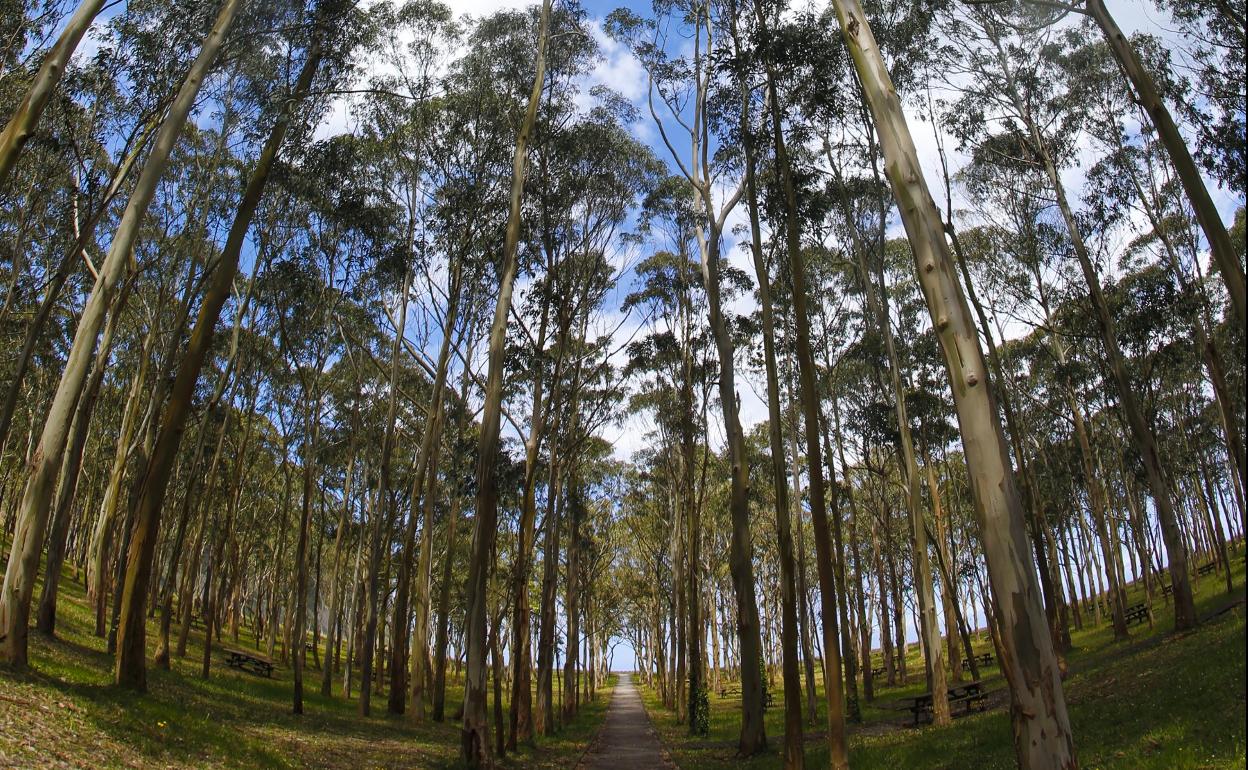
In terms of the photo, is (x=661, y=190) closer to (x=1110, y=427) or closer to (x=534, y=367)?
(x=534, y=367)

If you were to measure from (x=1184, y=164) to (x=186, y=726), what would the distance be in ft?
44.5

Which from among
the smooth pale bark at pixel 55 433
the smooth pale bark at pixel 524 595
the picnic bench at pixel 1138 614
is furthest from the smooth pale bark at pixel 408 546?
the picnic bench at pixel 1138 614

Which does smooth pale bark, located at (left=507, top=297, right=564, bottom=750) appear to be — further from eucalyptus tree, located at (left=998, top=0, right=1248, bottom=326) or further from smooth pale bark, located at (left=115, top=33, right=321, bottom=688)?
eucalyptus tree, located at (left=998, top=0, right=1248, bottom=326)

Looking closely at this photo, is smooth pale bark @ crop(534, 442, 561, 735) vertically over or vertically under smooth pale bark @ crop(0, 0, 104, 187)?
under

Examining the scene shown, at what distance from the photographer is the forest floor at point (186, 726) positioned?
254 inches

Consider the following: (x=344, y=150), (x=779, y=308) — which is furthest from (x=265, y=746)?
(x=779, y=308)

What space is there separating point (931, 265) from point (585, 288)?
1424 cm

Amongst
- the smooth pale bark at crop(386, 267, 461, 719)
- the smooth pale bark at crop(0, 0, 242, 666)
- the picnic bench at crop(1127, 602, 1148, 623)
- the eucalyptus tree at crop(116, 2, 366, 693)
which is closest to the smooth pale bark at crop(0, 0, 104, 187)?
the smooth pale bark at crop(0, 0, 242, 666)

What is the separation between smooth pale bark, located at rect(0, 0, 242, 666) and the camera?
315 inches

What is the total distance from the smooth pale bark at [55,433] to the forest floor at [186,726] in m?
0.67

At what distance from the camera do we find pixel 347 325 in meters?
21.4

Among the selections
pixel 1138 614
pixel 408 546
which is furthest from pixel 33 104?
pixel 1138 614

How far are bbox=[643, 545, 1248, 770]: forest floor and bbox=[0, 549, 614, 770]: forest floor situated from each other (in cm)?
511

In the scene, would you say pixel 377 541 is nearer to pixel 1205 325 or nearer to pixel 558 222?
pixel 558 222
